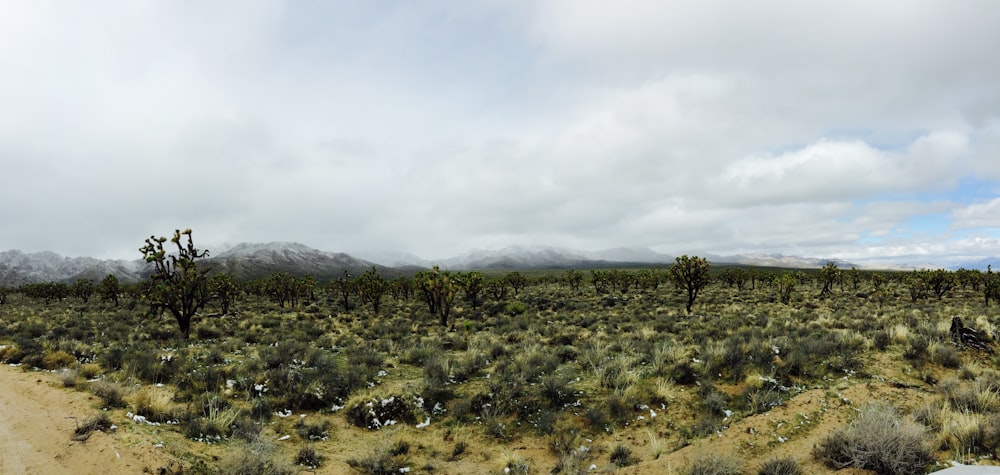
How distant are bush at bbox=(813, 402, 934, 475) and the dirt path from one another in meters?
12.5

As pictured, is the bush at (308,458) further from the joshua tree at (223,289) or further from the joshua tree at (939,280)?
the joshua tree at (939,280)

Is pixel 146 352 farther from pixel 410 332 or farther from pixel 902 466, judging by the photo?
pixel 902 466

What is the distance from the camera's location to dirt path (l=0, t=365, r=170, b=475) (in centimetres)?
718

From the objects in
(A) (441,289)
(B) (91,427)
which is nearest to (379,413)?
(B) (91,427)

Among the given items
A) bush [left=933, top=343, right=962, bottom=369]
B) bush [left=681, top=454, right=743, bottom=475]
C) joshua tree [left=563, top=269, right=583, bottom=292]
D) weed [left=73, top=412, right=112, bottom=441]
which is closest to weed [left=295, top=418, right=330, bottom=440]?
weed [left=73, top=412, right=112, bottom=441]

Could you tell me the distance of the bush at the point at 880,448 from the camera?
667 centimetres

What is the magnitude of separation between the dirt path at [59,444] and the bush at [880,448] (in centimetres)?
1247

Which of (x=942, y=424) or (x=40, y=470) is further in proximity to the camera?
(x=942, y=424)

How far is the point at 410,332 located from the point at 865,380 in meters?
21.2

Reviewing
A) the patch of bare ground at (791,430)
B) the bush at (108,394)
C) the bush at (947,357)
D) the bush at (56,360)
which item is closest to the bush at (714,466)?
the patch of bare ground at (791,430)

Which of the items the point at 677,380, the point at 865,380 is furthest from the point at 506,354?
the point at 865,380

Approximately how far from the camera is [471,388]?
13469 millimetres

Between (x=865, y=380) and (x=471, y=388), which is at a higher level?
(x=865, y=380)

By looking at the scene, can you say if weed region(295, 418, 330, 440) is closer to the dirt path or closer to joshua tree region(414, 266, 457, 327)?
the dirt path
